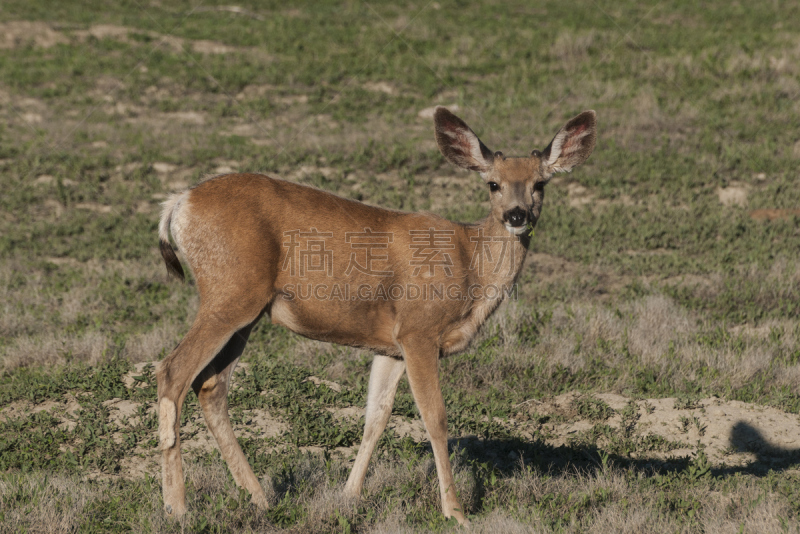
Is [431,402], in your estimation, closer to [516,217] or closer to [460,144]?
[516,217]

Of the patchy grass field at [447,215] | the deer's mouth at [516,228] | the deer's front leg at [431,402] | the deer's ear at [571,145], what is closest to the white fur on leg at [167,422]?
the patchy grass field at [447,215]

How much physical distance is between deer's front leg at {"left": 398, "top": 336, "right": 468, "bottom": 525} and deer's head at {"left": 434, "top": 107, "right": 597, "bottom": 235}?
3.55 feet

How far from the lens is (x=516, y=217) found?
575 cm

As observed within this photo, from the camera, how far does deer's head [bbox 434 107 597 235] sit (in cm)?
609

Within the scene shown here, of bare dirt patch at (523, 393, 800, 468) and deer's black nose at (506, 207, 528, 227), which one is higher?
deer's black nose at (506, 207, 528, 227)

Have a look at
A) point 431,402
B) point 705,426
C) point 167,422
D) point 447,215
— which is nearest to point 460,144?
point 431,402

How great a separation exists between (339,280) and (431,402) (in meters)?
1.06

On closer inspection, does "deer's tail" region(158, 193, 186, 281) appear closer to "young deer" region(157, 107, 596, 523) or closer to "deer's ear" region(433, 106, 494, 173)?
"young deer" region(157, 107, 596, 523)

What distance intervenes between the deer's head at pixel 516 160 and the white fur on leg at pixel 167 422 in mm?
2624

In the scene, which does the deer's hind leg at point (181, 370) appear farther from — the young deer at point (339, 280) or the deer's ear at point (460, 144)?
the deer's ear at point (460, 144)

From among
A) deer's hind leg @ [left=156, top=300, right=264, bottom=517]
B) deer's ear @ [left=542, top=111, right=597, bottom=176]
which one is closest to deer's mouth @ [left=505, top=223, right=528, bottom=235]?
deer's ear @ [left=542, top=111, right=597, bottom=176]

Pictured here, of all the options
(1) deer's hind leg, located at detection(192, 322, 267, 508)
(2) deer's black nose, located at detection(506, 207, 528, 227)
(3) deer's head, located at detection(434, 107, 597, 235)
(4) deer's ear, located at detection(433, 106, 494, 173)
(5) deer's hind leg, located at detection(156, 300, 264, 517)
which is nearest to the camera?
(5) deer's hind leg, located at detection(156, 300, 264, 517)

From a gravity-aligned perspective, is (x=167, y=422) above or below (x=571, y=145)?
below

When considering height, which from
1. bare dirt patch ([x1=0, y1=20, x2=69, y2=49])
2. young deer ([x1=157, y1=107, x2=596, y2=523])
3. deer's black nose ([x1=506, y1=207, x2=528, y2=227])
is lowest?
bare dirt patch ([x1=0, y1=20, x2=69, y2=49])
